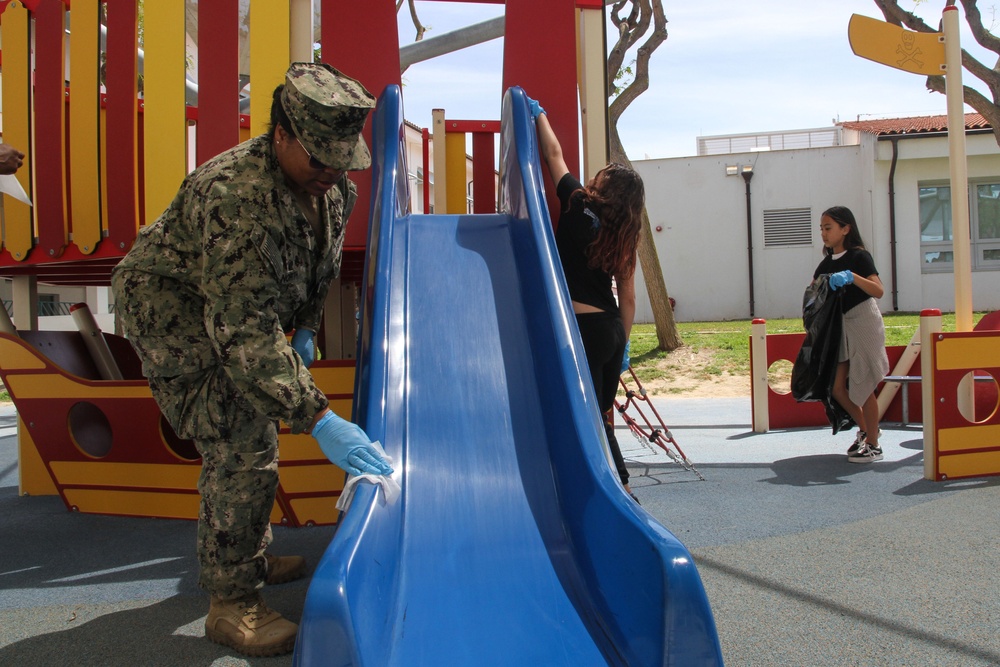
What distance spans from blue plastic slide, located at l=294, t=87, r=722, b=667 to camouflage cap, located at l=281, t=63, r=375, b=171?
854 mm

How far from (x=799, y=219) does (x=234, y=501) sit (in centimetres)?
2032

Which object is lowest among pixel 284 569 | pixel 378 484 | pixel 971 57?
pixel 284 569

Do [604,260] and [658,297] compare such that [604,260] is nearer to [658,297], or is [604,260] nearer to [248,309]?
[248,309]

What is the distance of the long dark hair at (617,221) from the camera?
3754 millimetres

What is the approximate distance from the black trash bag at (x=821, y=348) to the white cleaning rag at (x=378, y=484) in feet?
13.2

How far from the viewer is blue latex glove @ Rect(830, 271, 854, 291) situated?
5.38 m

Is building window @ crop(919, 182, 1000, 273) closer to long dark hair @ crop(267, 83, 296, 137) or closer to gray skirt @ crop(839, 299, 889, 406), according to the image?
gray skirt @ crop(839, 299, 889, 406)

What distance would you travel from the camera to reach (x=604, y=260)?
377 centimetres

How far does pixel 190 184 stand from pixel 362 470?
3.54 ft

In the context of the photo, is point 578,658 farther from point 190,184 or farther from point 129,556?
point 129,556

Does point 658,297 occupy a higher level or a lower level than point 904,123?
lower

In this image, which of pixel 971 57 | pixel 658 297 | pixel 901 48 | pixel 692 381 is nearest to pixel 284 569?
pixel 901 48

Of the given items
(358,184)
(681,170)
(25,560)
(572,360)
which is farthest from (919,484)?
(681,170)

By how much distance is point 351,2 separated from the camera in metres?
4.65
